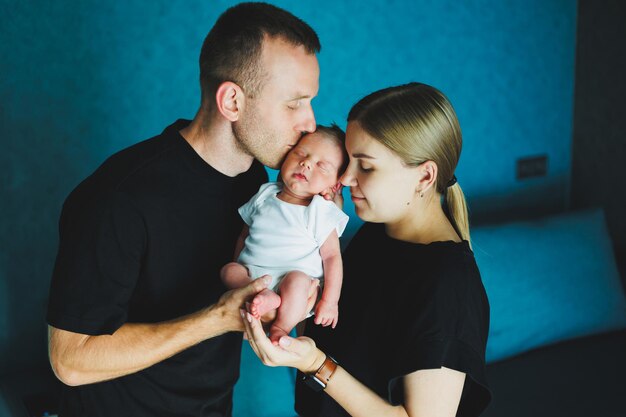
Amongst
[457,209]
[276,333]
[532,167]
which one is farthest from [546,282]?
[276,333]

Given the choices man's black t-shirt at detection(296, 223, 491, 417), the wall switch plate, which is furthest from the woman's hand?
the wall switch plate

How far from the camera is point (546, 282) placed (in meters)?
2.74

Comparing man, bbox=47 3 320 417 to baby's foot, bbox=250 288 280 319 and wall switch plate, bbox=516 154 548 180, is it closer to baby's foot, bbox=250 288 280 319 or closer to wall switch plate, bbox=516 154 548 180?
baby's foot, bbox=250 288 280 319

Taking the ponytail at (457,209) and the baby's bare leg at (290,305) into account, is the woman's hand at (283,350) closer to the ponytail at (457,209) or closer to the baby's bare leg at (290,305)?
the baby's bare leg at (290,305)

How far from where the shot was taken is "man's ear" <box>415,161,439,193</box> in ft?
4.72

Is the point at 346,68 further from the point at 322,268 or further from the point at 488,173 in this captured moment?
the point at 322,268

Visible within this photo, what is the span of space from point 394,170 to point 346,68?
1.37 metres

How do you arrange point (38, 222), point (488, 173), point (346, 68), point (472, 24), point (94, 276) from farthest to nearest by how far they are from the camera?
point (488, 173) < point (472, 24) < point (346, 68) < point (38, 222) < point (94, 276)

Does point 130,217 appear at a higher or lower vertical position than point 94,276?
higher

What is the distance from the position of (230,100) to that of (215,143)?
0.39ft

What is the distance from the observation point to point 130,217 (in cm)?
141

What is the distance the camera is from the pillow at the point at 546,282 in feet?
8.71

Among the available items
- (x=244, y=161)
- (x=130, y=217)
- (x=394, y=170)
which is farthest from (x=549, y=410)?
(x=130, y=217)

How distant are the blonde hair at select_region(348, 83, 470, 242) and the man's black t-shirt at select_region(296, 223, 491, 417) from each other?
216mm
